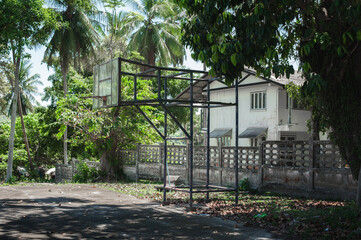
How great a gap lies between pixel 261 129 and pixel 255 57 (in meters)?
17.8

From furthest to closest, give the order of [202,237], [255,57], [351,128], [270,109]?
1. [270,109]
2. [351,128]
3. [255,57]
4. [202,237]

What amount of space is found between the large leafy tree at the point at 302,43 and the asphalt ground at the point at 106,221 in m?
3.30

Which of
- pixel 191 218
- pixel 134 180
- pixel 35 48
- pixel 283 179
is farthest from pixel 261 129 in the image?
pixel 191 218

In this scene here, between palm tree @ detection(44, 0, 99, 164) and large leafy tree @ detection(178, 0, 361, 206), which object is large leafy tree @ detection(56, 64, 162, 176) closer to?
palm tree @ detection(44, 0, 99, 164)

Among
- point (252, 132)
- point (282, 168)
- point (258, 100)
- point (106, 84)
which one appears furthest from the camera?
point (258, 100)

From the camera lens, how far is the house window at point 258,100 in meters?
26.5

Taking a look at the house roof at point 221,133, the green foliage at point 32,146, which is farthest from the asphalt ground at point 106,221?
the green foliage at point 32,146

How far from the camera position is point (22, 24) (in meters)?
23.8

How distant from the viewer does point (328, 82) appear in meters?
9.75

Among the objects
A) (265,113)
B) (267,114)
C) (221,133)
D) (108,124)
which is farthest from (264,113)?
(108,124)

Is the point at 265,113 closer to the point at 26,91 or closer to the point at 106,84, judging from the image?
the point at 106,84

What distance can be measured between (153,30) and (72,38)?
6.39 metres

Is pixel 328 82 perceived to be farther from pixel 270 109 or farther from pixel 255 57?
pixel 270 109

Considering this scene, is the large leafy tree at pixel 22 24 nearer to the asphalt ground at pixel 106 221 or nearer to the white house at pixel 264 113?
the white house at pixel 264 113
